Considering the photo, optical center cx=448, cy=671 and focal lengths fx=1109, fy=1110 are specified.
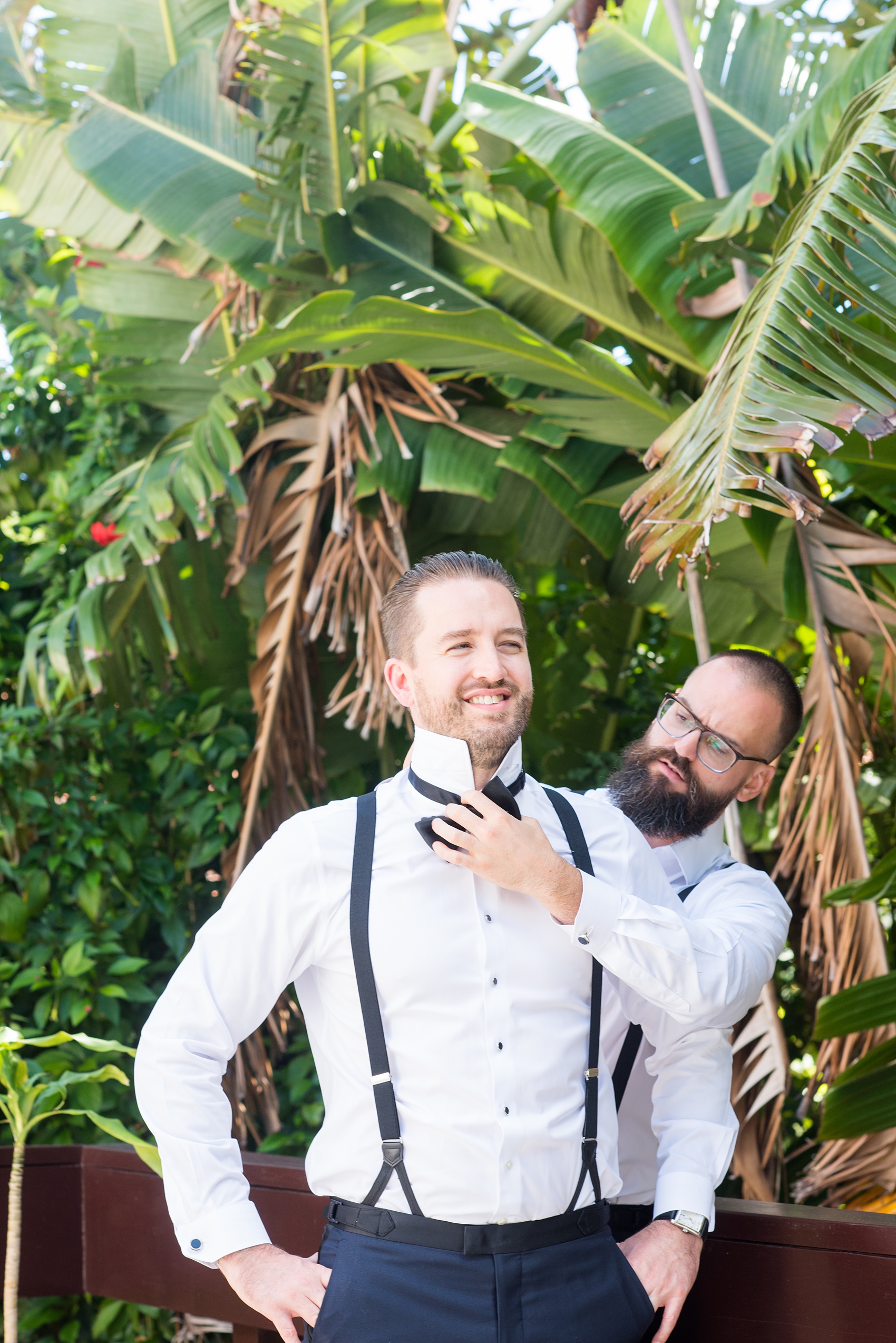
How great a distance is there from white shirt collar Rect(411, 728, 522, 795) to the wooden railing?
0.94m

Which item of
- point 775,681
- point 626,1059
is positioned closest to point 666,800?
point 775,681

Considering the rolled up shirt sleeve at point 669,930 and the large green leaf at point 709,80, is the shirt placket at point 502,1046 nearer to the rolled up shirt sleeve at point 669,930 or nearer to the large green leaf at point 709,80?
the rolled up shirt sleeve at point 669,930

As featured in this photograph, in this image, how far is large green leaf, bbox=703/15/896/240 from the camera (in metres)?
2.47

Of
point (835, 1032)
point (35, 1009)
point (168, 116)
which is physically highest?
point (168, 116)

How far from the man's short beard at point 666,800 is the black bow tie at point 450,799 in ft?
1.69

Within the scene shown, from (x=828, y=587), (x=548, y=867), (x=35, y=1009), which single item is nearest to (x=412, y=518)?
(x=828, y=587)

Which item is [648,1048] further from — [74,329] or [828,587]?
[74,329]

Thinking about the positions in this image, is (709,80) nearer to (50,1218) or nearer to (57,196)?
(57,196)

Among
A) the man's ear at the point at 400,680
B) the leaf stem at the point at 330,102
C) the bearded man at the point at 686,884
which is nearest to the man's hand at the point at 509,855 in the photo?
the bearded man at the point at 686,884

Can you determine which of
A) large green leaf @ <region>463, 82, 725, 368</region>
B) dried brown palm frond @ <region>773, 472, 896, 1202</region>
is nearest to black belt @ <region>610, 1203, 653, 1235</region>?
dried brown palm frond @ <region>773, 472, 896, 1202</region>

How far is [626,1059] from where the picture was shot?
180 centimetres

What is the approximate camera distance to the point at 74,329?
455 centimetres

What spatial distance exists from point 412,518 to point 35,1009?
1.99 meters

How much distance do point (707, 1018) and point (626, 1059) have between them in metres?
0.25
